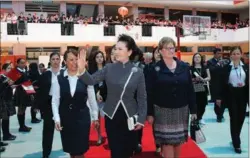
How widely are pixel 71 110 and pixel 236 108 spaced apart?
2.82 m

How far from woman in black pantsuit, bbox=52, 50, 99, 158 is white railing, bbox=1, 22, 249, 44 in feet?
52.2

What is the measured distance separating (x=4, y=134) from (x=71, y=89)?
145 inches

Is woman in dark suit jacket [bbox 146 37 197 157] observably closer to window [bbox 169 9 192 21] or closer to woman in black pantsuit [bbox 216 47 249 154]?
woman in black pantsuit [bbox 216 47 249 154]

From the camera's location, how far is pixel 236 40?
24.5 m

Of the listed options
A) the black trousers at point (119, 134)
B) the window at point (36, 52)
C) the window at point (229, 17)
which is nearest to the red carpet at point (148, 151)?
the black trousers at point (119, 134)

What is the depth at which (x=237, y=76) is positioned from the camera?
4.85 metres

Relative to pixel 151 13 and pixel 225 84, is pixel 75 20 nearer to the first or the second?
pixel 151 13

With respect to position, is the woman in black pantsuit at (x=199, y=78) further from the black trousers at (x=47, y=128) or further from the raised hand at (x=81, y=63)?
the raised hand at (x=81, y=63)

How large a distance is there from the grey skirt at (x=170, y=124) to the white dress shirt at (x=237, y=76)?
1.93 meters

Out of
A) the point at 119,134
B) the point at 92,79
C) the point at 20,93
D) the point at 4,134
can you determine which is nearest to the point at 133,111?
the point at 119,134

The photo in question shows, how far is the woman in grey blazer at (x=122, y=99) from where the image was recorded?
2.87 meters

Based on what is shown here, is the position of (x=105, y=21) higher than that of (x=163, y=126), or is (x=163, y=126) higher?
(x=105, y=21)

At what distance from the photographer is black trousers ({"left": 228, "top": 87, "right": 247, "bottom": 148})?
486 centimetres

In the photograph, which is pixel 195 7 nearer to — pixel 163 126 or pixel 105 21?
pixel 105 21
